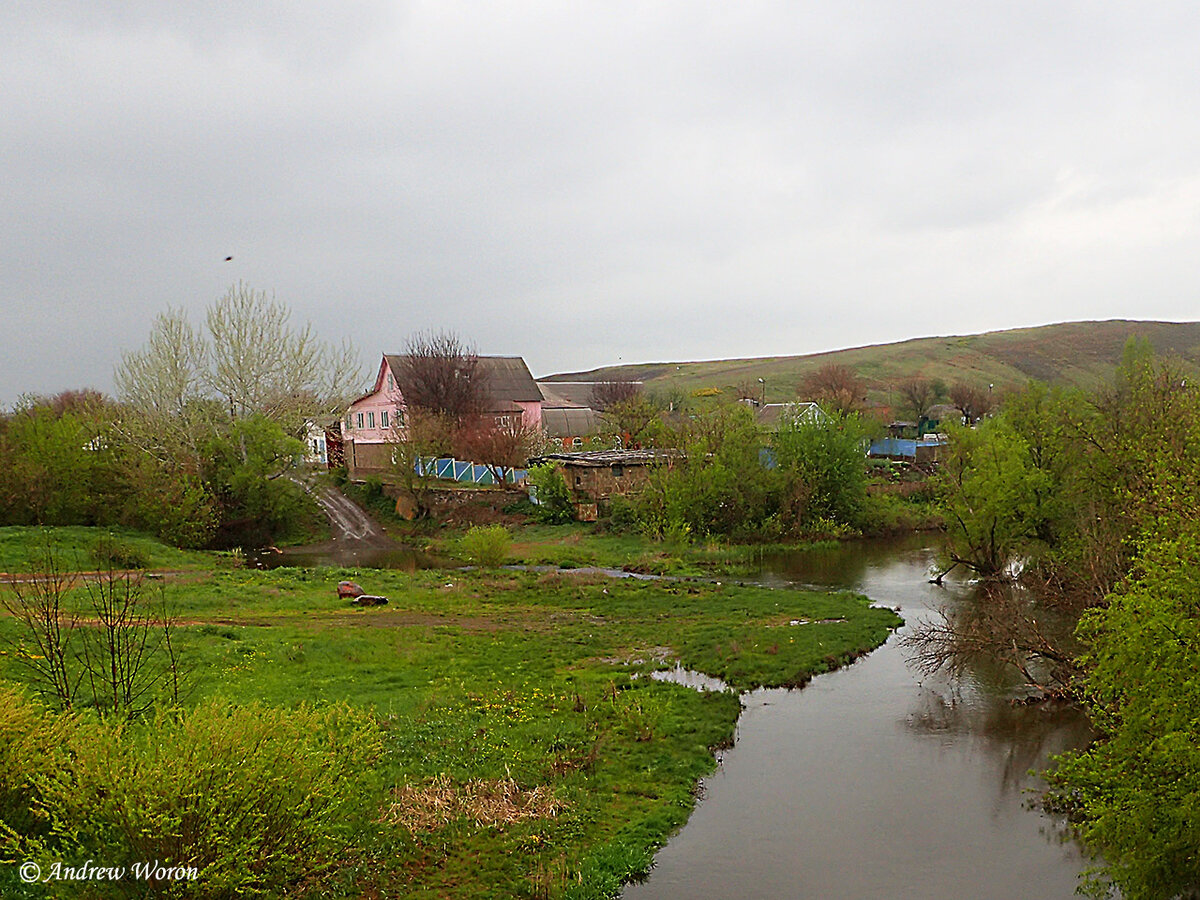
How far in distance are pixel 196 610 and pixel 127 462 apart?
1918 centimetres

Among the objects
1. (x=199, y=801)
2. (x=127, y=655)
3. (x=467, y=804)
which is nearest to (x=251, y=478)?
(x=127, y=655)

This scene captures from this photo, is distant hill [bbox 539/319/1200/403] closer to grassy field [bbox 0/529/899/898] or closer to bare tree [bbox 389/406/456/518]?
bare tree [bbox 389/406/456/518]

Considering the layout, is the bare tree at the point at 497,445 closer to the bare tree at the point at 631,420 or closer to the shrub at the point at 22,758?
the bare tree at the point at 631,420

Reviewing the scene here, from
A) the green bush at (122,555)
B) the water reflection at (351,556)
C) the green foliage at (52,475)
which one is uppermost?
the green foliage at (52,475)

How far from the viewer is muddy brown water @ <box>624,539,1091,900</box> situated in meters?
10.6

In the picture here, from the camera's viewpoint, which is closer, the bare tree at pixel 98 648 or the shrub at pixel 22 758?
the shrub at pixel 22 758

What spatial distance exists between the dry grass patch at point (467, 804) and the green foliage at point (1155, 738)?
6384 millimetres

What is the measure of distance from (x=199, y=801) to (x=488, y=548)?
2553 cm

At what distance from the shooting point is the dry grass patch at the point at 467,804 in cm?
1098

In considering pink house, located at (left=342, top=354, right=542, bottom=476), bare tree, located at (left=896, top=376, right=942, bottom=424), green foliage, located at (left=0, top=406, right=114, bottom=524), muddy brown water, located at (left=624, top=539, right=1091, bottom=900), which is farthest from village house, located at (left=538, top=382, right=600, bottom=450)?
muddy brown water, located at (left=624, top=539, right=1091, bottom=900)

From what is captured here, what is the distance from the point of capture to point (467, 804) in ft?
37.6

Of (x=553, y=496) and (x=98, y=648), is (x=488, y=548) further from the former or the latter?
(x=98, y=648)

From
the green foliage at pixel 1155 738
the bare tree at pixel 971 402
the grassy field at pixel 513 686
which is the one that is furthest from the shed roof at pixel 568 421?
the green foliage at pixel 1155 738

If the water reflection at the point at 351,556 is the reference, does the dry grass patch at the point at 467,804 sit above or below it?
above
